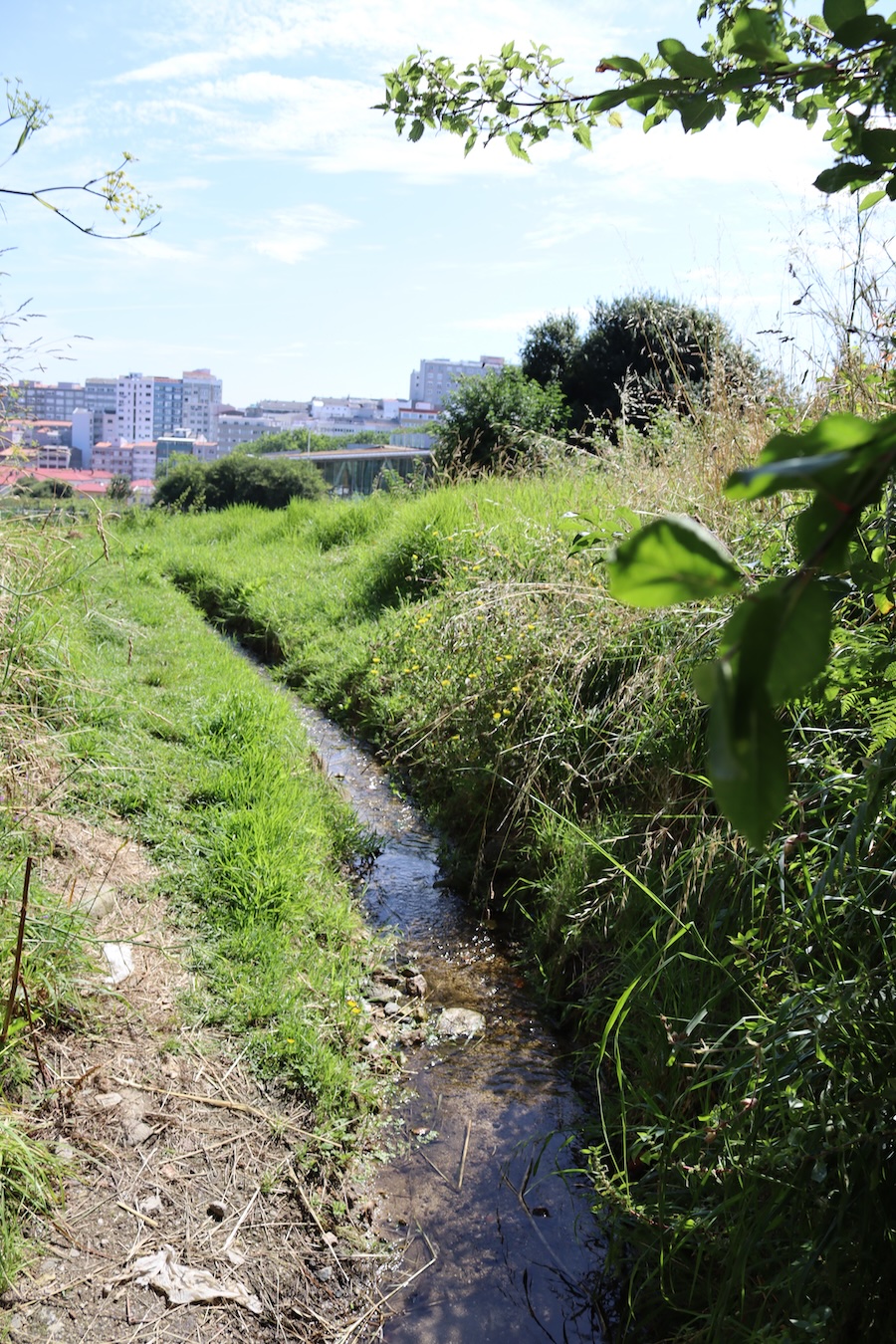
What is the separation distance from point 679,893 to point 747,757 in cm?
270

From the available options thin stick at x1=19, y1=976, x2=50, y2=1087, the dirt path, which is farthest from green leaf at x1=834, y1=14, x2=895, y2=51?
Result: the dirt path

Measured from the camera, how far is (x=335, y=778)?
584 cm

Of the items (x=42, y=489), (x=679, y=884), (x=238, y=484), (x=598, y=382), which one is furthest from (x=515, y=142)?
(x=238, y=484)

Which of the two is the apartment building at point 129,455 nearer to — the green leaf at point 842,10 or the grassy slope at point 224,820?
the grassy slope at point 224,820

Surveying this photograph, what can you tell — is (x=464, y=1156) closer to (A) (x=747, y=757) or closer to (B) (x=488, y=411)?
(A) (x=747, y=757)

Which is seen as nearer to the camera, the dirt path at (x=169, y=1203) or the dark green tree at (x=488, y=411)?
the dirt path at (x=169, y=1203)

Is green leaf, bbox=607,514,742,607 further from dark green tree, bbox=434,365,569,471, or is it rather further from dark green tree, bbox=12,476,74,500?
dark green tree, bbox=434,365,569,471

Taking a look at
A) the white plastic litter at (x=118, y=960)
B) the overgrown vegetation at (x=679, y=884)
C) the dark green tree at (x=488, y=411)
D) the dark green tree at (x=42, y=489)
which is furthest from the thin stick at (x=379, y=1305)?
the dark green tree at (x=488, y=411)

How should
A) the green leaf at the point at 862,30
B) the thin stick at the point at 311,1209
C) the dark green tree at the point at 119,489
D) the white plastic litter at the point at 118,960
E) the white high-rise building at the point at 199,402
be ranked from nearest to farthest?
the green leaf at the point at 862,30
the thin stick at the point at 311,1209
the white plastic litter at the point at 118,960
the dark green tree at the point at 119,489
the white high-rise building at the point at 199,402

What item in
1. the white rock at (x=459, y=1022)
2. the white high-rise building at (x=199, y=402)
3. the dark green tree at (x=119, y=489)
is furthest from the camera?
the white high-rise building at (x=199, y=402)

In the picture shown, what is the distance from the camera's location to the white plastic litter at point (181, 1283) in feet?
7.04

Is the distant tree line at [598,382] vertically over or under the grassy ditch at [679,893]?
over

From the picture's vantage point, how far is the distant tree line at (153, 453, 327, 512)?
1797cm

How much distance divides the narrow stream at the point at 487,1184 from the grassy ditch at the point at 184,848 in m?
0.26
